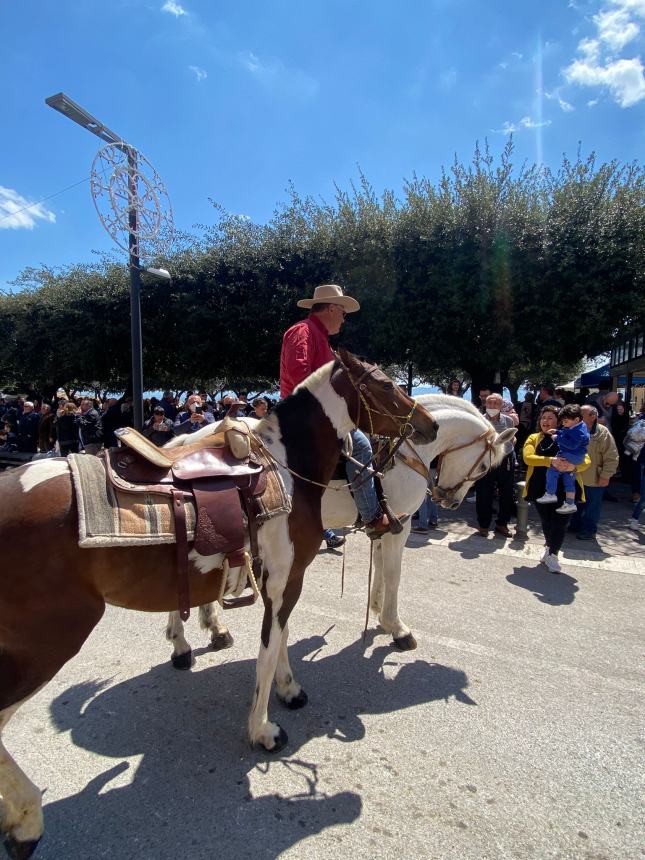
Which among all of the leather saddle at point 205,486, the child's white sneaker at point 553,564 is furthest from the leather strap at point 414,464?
the child's white sneaker at point 553,564

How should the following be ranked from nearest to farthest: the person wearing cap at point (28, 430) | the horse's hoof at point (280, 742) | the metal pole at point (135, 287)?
the horse's hoof at point (280, 742) < the metal pole at point (135, 287) < the person wearing cap at point (28, 430)

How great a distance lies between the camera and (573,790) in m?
2.29

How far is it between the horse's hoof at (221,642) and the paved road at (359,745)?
91mm

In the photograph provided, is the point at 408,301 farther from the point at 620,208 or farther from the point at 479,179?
the point at 620,208

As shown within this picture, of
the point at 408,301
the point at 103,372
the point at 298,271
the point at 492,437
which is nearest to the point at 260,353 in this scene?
the point at 298,271

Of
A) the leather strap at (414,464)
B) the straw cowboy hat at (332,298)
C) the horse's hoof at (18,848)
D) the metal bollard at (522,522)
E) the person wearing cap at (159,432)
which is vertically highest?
the straw cowboy hat at (332,298)

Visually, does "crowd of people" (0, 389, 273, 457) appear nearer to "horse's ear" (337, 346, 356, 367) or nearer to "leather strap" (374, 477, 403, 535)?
"leather strap" (374, 477, 403, 535)

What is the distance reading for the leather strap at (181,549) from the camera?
1989 millimetres

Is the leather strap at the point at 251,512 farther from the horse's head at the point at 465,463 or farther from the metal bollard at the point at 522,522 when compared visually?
the metal bollard at the point at 522,522

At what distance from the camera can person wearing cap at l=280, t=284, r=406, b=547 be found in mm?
3297

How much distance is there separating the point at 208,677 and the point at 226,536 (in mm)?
1763

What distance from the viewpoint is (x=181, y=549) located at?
200cm

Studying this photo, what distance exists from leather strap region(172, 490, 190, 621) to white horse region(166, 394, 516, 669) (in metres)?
1.21

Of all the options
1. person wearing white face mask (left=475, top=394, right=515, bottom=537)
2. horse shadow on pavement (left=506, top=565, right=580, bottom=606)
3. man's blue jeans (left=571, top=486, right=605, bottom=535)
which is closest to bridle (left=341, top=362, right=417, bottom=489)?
horse shadow on pavement (left=506, top=565, right=580, bottom=606)
